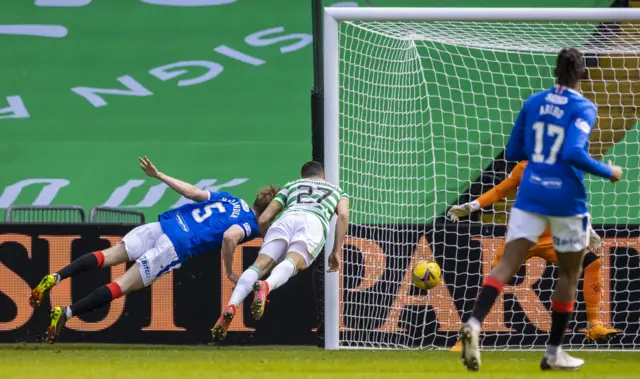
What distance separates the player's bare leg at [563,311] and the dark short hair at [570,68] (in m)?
0.92

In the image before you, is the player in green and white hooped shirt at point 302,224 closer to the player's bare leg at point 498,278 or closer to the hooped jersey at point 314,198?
the hooped jersey at point 314,198

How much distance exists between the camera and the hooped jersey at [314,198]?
8820mm

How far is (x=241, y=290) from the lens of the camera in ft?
27.6

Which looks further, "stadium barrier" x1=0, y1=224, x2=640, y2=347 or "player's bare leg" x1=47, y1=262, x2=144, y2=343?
"stadium barrier" x1=0, y1=224, x2=640, y2=347

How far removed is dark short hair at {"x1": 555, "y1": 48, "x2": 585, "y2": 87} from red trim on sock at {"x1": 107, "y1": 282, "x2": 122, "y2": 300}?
14.0 feet

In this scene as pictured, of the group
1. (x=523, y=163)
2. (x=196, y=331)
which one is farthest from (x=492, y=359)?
(x=196, y=331)

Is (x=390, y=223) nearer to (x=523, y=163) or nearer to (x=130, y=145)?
(x=523, y=163)

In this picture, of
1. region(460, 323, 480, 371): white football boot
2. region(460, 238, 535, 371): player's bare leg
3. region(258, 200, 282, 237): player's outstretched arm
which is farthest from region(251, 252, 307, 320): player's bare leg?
region(460, 323, 480, 371): white football boot

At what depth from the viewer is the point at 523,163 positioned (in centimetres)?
897

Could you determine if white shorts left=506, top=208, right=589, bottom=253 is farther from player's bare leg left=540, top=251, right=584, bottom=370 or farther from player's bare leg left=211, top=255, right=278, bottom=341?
player's bare leg left=211, top=255, right=278, bottom=341

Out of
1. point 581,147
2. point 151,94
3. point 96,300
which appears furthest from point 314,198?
point 151,94

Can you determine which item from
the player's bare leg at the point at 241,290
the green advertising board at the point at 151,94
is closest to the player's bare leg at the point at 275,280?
the player's bare leg at the point at 241,290

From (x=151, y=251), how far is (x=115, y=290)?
0.43 meters

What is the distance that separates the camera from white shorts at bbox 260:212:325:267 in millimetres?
8719
